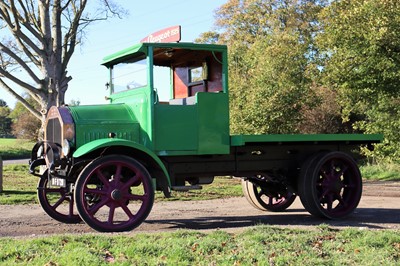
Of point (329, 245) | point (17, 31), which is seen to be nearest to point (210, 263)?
point (329, 245)

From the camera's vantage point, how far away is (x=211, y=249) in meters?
6.58

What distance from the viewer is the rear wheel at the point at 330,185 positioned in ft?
33.1

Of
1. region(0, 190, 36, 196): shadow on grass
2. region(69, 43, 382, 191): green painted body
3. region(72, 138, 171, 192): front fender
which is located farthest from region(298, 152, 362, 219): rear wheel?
region(0, 190, 36, 196): shadow on grass

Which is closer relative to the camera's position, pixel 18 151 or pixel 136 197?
pixel 136 197

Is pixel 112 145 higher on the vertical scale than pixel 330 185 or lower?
higher

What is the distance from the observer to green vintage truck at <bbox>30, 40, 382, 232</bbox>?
28.4ft

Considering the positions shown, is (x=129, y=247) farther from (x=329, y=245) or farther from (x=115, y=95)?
(x=115, y=95)

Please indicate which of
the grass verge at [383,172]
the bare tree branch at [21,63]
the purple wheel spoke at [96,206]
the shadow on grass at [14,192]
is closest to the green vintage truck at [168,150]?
the purple wheel spoke at [96,206]

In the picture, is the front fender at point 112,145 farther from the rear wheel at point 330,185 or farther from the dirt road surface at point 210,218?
the rear wheel at point 330,185

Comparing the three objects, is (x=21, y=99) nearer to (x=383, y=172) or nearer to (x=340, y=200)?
(x=383, y=172)

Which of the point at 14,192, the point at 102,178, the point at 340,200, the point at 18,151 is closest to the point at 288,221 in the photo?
the point at 340,200

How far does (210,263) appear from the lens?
6.08 meters

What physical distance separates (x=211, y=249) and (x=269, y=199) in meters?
5.29

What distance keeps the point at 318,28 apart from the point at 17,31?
26396 mm
